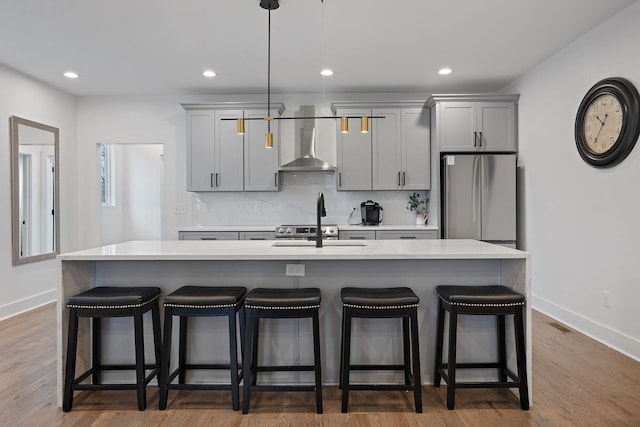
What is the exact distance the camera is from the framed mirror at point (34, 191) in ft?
14.0

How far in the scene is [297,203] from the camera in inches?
207

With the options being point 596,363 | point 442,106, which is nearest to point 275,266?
point 596,363

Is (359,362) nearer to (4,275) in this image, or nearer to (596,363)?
(596,363)

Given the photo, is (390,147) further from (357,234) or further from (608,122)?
(608,122)

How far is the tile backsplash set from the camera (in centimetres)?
524

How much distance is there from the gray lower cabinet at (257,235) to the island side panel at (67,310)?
2242 millimetres

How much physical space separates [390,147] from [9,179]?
14.1ft

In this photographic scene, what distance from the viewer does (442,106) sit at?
4648 millimetres

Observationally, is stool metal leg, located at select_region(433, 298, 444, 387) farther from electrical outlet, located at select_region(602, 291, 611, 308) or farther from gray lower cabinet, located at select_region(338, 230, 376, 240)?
gray lower cabinet, located at select_region(338, 230, 376, 240)

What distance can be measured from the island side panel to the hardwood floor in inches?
8.3

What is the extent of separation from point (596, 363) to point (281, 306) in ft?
7.92

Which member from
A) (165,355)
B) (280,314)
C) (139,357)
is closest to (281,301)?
(280,314)

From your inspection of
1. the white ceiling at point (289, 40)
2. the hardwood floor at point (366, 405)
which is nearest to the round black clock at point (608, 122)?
the white ceiling at point (289, 40)

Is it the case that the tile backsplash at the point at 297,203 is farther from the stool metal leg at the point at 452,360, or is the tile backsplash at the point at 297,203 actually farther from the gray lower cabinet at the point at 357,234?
the stool metal leg at the point at 452,360
